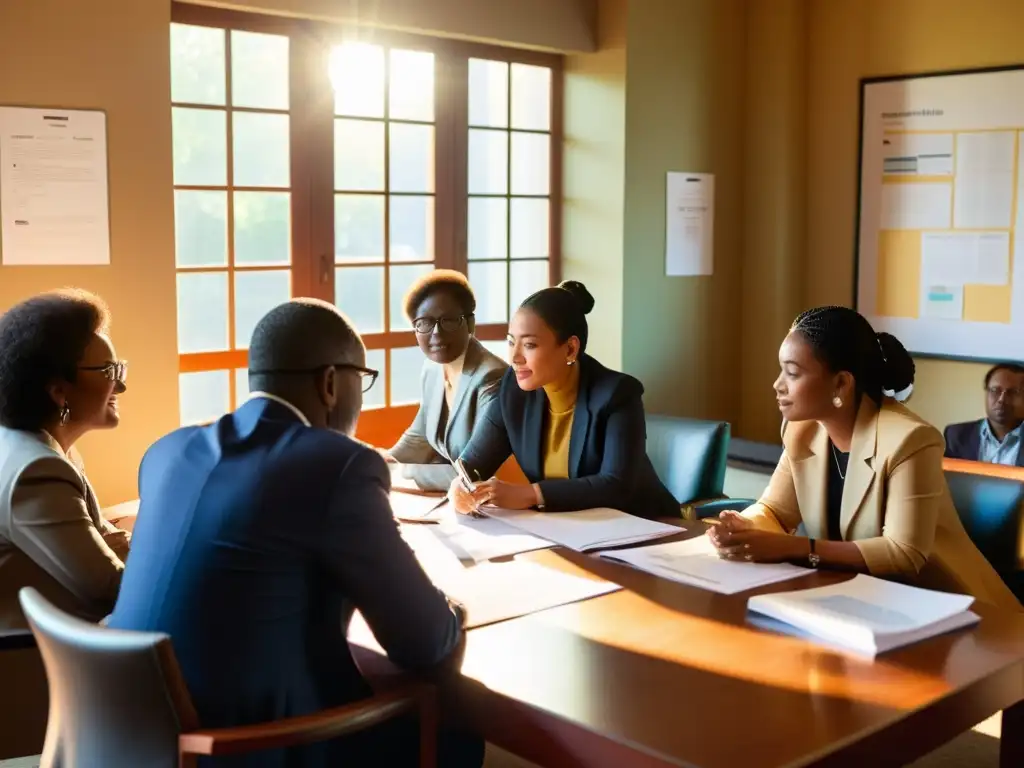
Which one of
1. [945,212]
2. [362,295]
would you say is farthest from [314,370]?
[945,212]

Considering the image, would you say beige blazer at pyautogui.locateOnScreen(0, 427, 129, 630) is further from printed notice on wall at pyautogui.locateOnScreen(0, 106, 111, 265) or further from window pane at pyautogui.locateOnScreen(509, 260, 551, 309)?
window pane at pyautogui.locateOnScreen(509, 260, 551, 309)

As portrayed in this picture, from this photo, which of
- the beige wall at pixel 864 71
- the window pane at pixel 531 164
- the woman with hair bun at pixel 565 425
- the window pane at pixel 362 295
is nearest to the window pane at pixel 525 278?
the window pane at pixel 531 164

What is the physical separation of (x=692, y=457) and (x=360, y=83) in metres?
2.29

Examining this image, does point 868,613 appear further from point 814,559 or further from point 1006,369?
point 1006,369

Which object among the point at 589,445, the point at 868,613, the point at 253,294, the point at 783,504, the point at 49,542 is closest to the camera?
the point at 868,613

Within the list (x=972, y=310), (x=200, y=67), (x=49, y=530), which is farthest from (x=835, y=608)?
(x=972, y=310)

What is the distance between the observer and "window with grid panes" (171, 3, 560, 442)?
14.8 feet

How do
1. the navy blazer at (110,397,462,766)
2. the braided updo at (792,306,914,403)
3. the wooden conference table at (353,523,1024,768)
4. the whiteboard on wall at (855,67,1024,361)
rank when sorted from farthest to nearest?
1. the whiteboard on wall at (855,67,1024,361)
2. the braided updo at (792,306,914,403)
3. the navy blazer at (110,397,462,766)
4. the wooden conference table at (353,523,1024,768)

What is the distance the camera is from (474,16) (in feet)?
16.7

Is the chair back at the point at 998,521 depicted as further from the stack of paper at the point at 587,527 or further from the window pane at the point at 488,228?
the window pane at the point at 488,228

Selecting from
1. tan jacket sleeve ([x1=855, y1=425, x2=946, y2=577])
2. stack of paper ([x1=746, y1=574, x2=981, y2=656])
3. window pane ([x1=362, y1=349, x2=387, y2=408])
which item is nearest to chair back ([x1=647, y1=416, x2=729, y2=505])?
tan jacket sleeve ([x1=855, y1=425, x2=946, y2=577])

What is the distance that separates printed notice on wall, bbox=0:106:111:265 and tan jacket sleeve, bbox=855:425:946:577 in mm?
→ 2790

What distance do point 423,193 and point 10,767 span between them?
9.71 ft

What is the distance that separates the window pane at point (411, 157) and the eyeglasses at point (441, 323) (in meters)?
1.59
